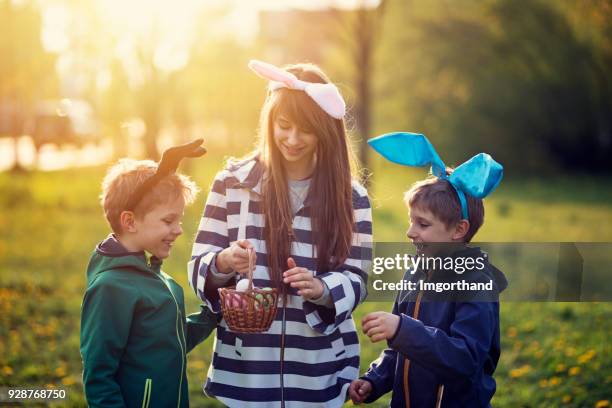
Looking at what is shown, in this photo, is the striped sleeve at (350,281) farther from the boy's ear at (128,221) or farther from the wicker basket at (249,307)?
the boy's ear at (128,221)

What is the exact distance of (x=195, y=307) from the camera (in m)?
6.66

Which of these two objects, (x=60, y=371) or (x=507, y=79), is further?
(x=507, y=79)

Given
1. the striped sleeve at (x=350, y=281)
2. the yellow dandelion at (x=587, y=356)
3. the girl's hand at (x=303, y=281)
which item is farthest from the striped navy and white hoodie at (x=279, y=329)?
the yellow dandelion at (x=587, y=356)

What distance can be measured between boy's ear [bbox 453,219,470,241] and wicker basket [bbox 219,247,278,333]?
28.1 inches

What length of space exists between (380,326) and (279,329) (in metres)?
0.52

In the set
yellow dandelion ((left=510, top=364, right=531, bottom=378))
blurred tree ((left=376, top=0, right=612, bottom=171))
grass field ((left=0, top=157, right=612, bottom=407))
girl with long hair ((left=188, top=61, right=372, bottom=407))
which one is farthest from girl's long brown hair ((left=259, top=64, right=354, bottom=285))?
blurred tree ((left=376, top=0, right=612, bottom=171))

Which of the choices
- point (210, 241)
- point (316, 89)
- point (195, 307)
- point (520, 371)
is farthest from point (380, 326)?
point (195, 307)

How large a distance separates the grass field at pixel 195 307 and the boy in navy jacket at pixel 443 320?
560 millimetres

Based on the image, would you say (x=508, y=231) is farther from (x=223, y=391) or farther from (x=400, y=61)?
(x=400, y=61)

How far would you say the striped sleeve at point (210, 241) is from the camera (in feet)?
8.98

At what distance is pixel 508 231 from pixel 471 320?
8.79m

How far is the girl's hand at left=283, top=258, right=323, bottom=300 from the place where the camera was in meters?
2.49

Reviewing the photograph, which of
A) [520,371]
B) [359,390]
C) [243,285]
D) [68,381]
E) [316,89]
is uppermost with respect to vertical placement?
[316,89]

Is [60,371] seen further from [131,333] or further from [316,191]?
[316,191]
